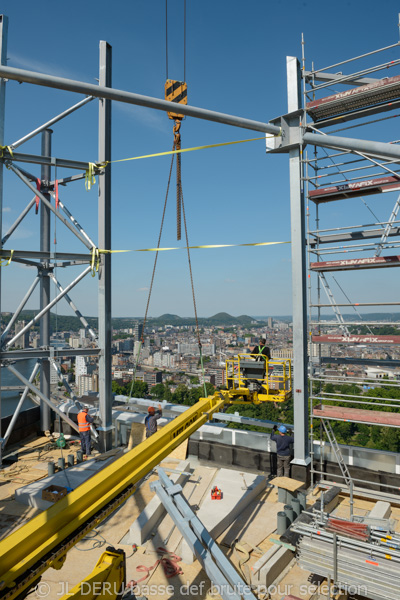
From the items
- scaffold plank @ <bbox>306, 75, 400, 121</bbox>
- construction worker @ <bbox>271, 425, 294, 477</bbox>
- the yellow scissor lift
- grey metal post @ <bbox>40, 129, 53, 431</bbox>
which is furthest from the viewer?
grey metal post @ <bbox>40, 129, 53, 431</bbox>

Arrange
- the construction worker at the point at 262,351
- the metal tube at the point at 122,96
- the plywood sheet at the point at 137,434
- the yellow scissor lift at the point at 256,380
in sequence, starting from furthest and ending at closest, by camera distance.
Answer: the plywood sheet at the point at 137,434, the construction worker at the point at 262,351, the yellow scissor lift at the point at 256,380, the metal tube at the point at 122,96

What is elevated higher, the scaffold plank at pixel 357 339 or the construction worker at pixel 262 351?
the scaffold plank at pixel 357 339

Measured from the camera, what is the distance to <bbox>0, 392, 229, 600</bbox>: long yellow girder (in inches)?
136

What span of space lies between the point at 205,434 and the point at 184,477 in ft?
7.26

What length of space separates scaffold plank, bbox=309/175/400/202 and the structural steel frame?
58 cm

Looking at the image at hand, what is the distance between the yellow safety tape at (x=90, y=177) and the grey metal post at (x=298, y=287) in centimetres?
606

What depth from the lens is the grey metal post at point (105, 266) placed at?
12.3 m

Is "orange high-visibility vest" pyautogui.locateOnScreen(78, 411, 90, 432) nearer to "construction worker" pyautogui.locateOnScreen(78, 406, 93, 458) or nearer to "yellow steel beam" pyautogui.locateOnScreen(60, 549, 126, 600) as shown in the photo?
"construction worker" pyautogui.locateOnScreen(78, 406, 93, 458)

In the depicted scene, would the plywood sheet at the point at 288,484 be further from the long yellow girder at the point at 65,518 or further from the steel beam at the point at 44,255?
the steel beam at the point at 44,255

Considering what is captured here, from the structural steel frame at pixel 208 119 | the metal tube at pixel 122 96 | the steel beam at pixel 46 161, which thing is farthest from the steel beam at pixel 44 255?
the metal tube at pixel 122 96

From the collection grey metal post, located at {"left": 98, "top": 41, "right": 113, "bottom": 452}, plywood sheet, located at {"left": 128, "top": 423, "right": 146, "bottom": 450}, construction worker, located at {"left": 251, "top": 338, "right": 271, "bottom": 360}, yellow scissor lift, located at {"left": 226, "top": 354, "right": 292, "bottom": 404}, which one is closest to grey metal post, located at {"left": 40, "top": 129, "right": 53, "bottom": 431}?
grey metal post, located at {"left": 98, "top": 41, "right": 113, "bottom": 452}

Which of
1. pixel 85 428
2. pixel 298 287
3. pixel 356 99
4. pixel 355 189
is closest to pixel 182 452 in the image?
pixel 85 428

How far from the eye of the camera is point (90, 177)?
40.4ft

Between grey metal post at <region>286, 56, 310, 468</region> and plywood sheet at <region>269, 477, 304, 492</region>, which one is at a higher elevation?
grey metal post at <region>286, 56, 310, 468</region>
